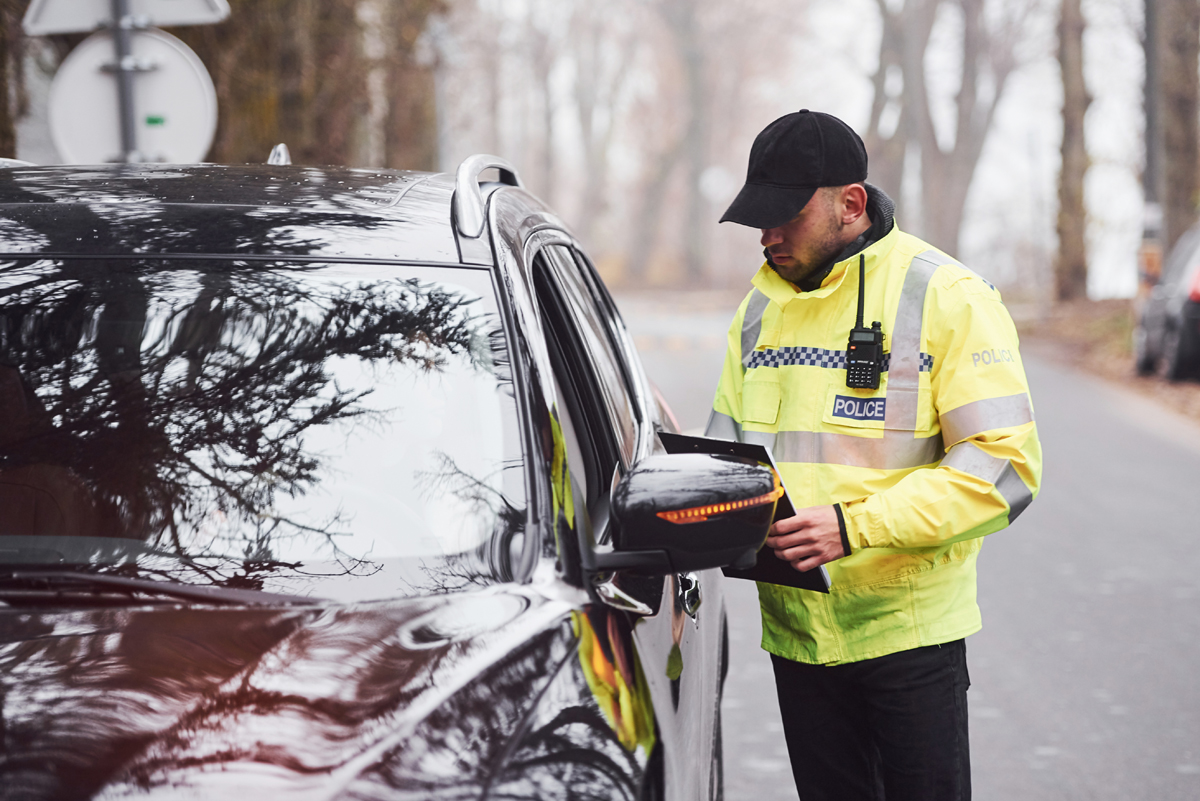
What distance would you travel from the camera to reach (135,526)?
228cm

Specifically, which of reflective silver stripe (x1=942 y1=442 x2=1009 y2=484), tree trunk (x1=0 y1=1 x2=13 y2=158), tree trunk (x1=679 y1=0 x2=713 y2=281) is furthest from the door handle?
tree trunk (x1=679 y1=0 x2=713 y2=281)

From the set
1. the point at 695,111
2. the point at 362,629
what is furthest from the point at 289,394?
the point at 695,111

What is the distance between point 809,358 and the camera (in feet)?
8.93

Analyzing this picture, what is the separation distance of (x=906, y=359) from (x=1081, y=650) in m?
3.78

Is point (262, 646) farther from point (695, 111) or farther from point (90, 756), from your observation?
point (695, 111)

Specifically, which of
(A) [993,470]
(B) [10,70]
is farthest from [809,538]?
(B) [10,70]

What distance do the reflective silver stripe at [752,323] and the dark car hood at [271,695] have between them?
3.26ft

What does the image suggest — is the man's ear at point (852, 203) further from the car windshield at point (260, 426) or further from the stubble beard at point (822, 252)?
the car windshield at point (260, 426)

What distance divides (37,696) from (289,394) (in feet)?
2.35

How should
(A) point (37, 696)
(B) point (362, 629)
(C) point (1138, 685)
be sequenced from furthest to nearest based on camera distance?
(C) point (1138, 685) → (B) point (362, 629) → (A) point (37, 696)

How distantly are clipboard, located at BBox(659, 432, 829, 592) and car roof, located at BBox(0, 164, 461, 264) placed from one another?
0.57 meters

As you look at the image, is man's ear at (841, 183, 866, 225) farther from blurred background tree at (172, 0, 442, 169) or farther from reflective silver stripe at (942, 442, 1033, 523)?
blurred background tree at (172, 0, 442, 169)

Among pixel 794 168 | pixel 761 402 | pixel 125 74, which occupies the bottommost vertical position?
pixel 761 402

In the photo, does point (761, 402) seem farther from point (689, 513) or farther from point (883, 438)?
point (689, 513)
